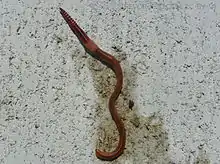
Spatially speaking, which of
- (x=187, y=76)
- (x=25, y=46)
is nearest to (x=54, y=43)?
(x=25, y=46)

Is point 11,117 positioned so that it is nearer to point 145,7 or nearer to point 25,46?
point 25,46

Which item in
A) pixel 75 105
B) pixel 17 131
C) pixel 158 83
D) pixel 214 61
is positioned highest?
pixel 214 61

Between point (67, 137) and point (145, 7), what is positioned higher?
point (145, 7)
